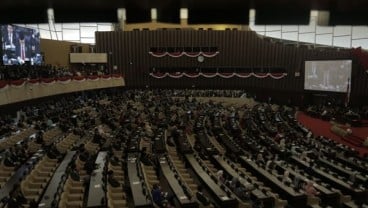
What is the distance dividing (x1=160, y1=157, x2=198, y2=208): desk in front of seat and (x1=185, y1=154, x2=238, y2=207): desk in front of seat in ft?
3.25

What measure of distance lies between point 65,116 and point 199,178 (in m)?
12.3

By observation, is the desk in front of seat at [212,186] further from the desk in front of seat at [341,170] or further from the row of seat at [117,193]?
the desk in front of seat at [341,170]

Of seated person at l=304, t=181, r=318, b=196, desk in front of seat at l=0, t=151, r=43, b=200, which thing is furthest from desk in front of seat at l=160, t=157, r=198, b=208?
desk in front of seat at l=0, t=151, r=43, b=200

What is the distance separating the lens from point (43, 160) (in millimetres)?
14711

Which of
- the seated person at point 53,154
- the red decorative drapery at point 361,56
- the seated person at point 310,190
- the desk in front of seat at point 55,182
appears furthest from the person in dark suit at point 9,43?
the red decorative drapery at point 361,56

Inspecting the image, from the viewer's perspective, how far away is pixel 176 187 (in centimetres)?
1223

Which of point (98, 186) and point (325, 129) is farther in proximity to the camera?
point (325, 129)

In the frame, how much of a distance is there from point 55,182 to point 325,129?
19.6 meters

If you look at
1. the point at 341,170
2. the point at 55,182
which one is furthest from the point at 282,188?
the point at 55,182

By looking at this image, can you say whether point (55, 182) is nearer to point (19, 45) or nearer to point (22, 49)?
point (19, 45)

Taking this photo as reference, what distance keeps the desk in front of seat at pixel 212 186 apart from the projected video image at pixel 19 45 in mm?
11774

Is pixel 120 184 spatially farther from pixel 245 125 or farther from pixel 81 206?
pixel 245 125

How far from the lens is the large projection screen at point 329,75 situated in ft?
97.4

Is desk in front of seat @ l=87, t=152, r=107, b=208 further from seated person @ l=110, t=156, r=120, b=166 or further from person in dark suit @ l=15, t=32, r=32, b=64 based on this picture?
person in dark suit @ l=15, t=32, r=32, b=64
